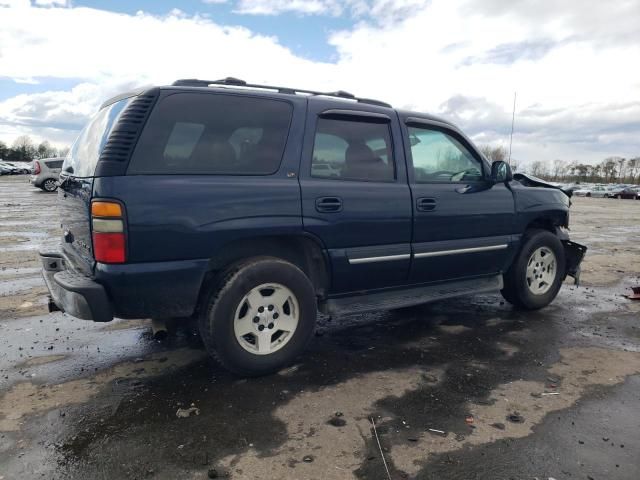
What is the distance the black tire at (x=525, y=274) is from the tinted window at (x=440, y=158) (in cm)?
100

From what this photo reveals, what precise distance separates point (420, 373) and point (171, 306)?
1847mm

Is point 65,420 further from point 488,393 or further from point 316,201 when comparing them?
point 488,393

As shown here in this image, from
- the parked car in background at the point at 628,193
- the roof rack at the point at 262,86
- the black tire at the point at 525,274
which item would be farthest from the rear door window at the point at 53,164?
the parked car in background at the point at 628,193

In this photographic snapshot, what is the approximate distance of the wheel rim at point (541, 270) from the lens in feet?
16.7

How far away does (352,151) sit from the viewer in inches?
152

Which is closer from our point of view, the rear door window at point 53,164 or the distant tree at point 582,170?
the rear door window at point 53,164

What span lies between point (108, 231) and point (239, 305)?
3.13ft

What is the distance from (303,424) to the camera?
2844 millimetres

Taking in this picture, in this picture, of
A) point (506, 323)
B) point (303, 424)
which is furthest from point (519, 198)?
point (303, 424)

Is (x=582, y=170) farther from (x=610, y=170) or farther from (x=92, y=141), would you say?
(x=92, y=141)

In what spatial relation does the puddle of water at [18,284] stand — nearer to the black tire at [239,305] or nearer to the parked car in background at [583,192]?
the black tire at [239,305]

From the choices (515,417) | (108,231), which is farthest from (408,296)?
(108,231)

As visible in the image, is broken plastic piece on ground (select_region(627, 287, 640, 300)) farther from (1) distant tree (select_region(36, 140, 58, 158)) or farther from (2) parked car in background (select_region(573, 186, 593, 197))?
(1) distant tree (select_region(36, 140, 58, 158))

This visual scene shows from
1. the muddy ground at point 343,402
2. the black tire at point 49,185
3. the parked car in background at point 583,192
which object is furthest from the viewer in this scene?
the parked car in background at point 583,192
